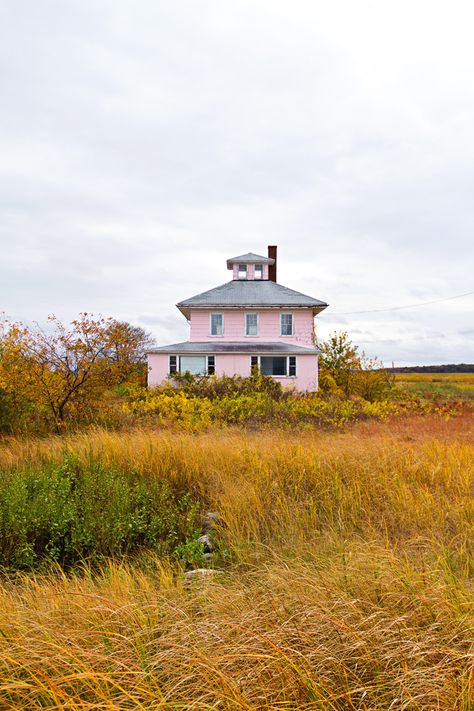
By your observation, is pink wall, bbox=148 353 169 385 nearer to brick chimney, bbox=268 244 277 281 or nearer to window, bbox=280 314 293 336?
window, bbox=280 314 293 336

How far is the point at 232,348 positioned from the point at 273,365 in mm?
2406

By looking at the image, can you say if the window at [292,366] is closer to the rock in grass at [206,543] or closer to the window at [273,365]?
the window at [273,365]

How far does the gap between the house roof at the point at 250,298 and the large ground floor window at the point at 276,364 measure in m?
2.97

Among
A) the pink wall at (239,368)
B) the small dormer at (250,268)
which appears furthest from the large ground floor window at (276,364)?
the small dormer at (250,268)

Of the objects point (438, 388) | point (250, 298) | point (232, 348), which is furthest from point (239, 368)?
point (438, 388)

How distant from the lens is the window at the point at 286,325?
31.0 metres

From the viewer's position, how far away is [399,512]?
5875 mm

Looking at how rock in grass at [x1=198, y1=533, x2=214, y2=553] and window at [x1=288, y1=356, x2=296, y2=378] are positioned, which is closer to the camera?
rock in grass at [x1=198, y1=533, x2=214, y2=553]

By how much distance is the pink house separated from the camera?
28781 millimetres

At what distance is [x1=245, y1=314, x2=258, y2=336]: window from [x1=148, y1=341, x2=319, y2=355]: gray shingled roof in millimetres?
749

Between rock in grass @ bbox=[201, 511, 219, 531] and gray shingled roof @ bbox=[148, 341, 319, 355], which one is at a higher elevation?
gray shingled roof @ bbox=[148, 341, 319, 355]

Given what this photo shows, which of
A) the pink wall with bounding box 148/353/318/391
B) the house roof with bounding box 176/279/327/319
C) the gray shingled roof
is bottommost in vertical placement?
the pink wall with bounding box 148/353/318/391

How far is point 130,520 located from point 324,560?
2.46 meters

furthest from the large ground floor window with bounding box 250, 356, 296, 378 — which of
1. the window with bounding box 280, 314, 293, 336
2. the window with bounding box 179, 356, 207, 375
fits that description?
the window with bounding box 179, 356, 207, 375
